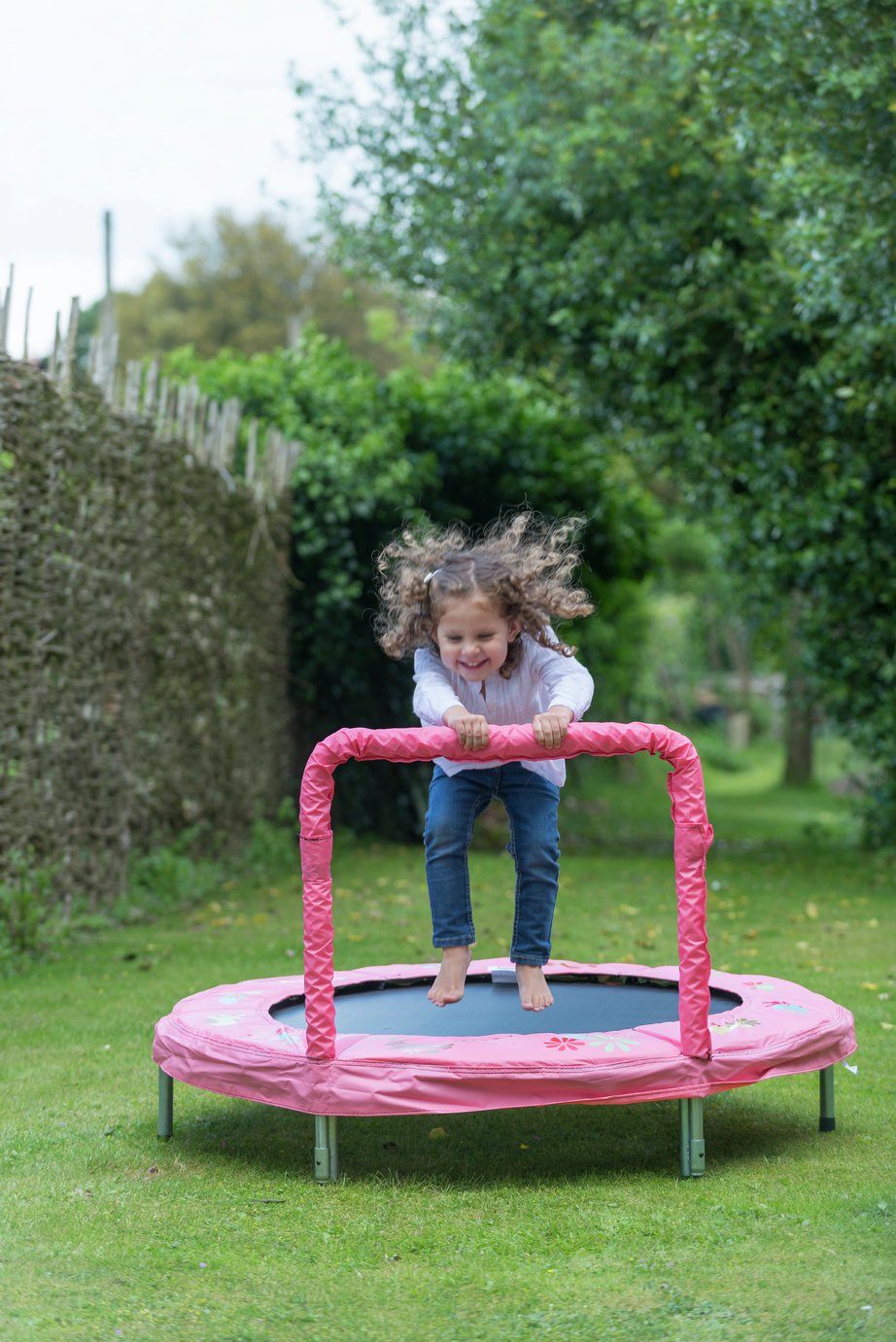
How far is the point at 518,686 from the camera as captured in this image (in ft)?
12.1

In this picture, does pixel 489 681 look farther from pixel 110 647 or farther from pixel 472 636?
pixel 110 647

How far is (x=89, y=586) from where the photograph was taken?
6.01 meters

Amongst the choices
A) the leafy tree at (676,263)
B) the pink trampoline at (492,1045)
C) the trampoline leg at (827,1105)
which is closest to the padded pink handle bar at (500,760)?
the pink trampoline at (492,1045)

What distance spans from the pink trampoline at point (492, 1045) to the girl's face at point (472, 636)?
442mm

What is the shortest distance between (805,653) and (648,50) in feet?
13.2

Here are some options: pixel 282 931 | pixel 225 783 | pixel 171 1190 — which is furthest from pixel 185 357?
pixel 171 1190

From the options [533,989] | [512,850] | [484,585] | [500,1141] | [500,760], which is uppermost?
[484,585]

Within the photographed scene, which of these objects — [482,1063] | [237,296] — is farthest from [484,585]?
[237,296]

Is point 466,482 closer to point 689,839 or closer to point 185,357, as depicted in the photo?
point 185,357

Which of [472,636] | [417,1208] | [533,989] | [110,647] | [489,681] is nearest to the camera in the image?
[417,1208]

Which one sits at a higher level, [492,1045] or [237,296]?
[237,296]

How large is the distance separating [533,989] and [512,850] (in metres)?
0.37

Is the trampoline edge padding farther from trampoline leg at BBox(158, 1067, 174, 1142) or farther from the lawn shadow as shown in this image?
→ the lawn shadow

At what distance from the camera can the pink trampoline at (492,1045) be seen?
115 inches
